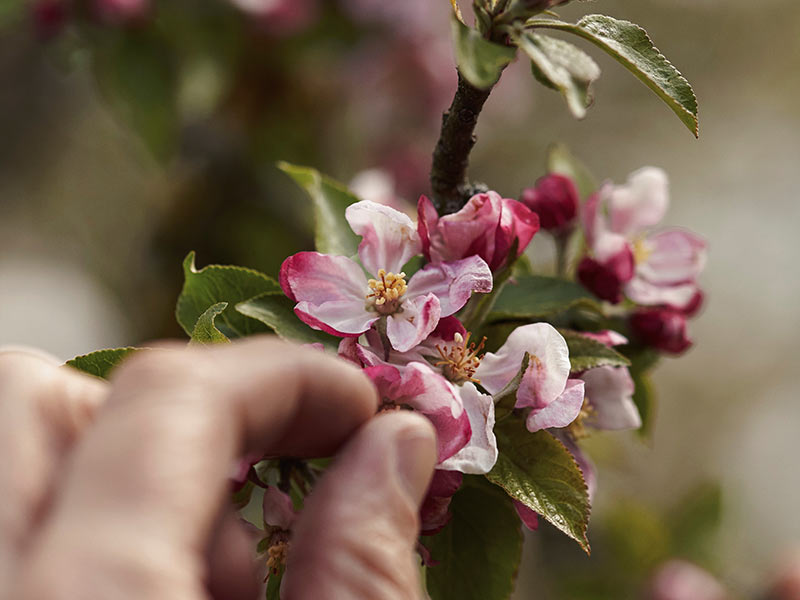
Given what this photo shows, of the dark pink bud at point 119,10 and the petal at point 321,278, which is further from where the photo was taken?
the dark pink bud at point 119,10

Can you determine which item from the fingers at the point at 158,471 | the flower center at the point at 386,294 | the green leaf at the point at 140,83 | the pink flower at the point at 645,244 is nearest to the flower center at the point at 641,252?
the pink flower at the point at 645,244

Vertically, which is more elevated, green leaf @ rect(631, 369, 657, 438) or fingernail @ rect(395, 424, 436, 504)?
fingernail @ rect(395, 424, 436, 504)

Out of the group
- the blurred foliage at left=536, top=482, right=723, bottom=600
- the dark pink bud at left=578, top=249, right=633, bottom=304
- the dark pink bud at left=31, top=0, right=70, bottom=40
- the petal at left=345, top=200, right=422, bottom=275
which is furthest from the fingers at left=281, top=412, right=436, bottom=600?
the dark pink bud at left=31, top=0, right=70, bottom=40

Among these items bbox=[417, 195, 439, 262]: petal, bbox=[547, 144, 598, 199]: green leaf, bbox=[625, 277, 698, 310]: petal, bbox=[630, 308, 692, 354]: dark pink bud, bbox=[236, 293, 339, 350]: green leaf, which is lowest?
bbox=[236, 293, 339, 350]: green leaf

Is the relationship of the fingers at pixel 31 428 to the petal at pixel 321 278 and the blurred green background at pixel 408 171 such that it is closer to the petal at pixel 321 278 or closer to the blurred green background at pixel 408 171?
the petal at pixel 321 278

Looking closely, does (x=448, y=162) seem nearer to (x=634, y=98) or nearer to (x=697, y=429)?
(x=697, y=429)

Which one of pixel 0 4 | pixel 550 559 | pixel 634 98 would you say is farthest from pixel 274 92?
pixel 634 98

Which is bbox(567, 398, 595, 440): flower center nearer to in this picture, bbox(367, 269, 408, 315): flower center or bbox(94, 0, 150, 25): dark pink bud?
bbox(367, 269, 408, 315): flower center

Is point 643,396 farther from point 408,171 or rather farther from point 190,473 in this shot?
point 408,171
